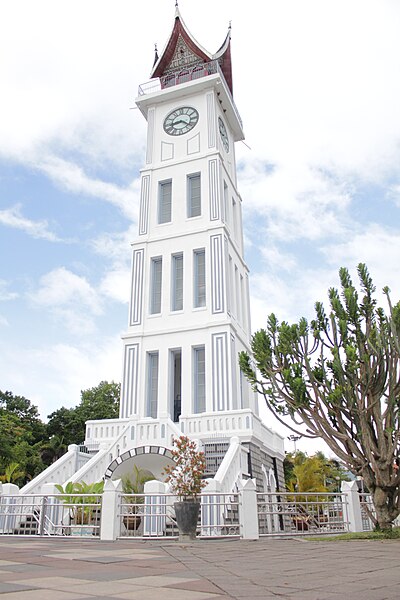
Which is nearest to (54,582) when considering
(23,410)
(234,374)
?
(234,374)

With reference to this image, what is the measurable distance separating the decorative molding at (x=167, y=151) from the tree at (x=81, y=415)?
15.2 metres

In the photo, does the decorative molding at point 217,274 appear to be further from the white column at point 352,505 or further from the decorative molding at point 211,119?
the white column at point 352,505

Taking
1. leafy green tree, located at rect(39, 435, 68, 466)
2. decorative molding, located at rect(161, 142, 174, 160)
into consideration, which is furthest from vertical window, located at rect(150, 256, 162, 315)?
leafy green tree, located at rect(39, 435, 68, 466)

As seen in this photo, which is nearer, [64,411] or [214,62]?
[214,62]

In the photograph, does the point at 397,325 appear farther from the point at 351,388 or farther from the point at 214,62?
the point at 214,62

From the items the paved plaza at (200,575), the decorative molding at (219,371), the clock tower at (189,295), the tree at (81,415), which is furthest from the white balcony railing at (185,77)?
the paved plaza at (200,575)

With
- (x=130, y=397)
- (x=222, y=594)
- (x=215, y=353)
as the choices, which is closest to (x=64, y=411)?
(x=130, y=397)

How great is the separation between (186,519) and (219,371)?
8920 mm

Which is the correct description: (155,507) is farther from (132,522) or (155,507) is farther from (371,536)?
(371,536)

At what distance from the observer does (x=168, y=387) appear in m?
19.1

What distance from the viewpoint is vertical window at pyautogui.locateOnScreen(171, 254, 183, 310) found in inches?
817

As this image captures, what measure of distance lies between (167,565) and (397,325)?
22.9ft

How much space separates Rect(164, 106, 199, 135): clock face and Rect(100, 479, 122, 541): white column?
702 inches

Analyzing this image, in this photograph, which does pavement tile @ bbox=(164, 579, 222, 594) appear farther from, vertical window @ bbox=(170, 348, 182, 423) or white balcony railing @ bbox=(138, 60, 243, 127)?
white balcony railing @ bbox=(138, 60, 243, 127)
